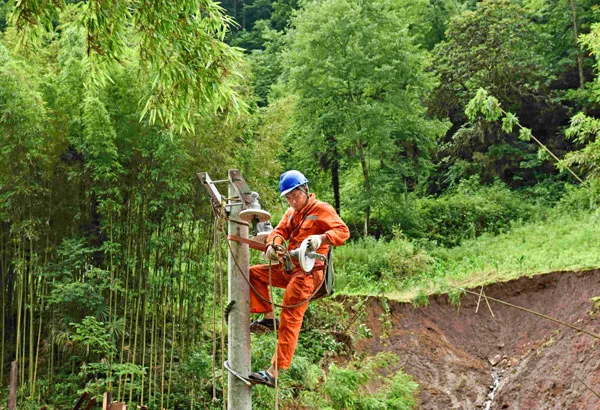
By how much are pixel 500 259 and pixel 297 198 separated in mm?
12398

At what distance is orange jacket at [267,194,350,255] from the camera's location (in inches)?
157

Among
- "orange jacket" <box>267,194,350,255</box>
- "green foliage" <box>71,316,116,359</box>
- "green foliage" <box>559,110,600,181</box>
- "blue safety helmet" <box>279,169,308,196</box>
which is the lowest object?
"green foliage" <box>71,316,116,359</box>

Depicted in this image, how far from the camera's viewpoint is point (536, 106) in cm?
2206

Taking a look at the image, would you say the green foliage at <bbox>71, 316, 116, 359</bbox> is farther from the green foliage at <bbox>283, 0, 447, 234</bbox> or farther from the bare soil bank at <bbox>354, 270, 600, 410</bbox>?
the green foliage at <bbox>283, 0, 447, 234</bbox>

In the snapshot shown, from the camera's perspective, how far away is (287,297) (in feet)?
13.3

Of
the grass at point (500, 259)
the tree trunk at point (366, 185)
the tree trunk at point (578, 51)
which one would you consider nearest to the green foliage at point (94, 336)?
the grass at point (500, 259)

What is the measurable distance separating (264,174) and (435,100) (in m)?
14.6

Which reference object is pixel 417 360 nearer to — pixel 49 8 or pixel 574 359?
pixel 574 359

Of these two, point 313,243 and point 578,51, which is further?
point 578,51

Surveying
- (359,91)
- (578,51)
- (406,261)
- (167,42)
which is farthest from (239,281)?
(578,51)

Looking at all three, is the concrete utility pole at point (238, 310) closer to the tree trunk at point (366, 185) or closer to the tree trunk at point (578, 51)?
the tree trunk at point (366, 185)

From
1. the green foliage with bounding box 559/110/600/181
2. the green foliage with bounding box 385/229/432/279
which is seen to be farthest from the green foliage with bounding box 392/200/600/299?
the green foliage with bounding box 559/110/600/181

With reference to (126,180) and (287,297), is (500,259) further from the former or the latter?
(287,297)

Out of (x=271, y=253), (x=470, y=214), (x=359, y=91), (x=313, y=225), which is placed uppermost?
(x=359, y=91)
